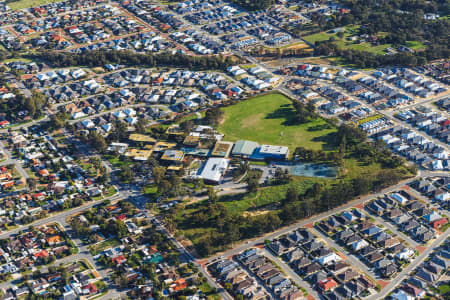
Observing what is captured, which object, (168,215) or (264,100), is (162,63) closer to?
(264,100)

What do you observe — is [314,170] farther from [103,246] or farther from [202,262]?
[103,246]

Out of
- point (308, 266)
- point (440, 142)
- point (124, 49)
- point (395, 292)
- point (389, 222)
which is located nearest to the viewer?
point (395, 292)

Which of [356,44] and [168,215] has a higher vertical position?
[356,44]

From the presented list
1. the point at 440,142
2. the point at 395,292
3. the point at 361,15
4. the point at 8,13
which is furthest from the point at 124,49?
the point at 395,292

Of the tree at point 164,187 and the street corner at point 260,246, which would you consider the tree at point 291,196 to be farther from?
the tree at point 164,187

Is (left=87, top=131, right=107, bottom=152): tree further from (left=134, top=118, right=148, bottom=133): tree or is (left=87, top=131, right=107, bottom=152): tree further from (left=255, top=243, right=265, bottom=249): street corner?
(left=255, top=243, right=265, bottom=249): street corner

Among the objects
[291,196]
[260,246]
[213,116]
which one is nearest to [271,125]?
[213,116]
